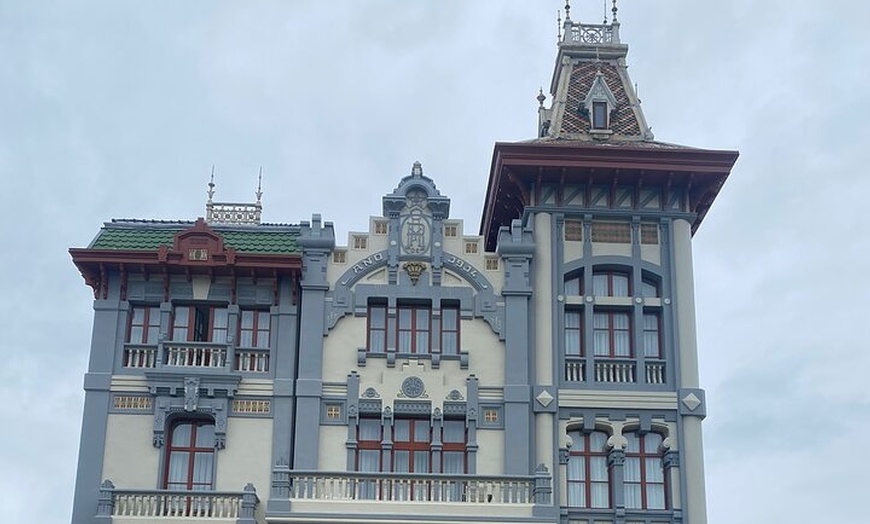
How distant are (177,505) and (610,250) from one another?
42.7ft

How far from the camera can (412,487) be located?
111 feet

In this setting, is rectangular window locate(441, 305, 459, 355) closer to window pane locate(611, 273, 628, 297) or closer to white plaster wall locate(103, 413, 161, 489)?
window pane locate(611, 273, 628, 297)

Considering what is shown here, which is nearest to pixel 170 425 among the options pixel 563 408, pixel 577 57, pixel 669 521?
pixel 563 408

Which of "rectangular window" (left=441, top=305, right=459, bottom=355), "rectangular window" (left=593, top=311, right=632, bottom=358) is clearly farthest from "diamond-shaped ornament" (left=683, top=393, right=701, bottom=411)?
"rectangular window" (left=441, top=305, right=459, bottom=355)

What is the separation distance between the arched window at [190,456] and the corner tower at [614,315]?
8134mm

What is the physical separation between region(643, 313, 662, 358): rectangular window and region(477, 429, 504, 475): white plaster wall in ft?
14.9

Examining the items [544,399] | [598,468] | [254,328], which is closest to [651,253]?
[544,399]

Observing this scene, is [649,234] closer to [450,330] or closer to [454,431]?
[450,330]

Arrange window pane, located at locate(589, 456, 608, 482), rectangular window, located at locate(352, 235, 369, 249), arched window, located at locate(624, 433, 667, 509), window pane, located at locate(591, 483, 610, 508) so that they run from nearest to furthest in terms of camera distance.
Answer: window pane, located at locate(591, 483, 610, 508) < arched window, located at locate(624, 433, 667, 509) < window pane, located at locate(589, 456, 608, 482) < rectangular window, located at locate(352, 235, 369, 249)

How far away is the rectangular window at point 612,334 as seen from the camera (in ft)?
123

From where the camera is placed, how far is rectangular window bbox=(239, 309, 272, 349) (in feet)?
122

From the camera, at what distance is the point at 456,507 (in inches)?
1310

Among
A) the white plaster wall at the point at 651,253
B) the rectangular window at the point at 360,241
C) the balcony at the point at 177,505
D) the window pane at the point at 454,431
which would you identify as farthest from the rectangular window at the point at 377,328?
the white plaster wall at the point at 651,253

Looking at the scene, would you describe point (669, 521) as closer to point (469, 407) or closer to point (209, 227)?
point (469, 407)
